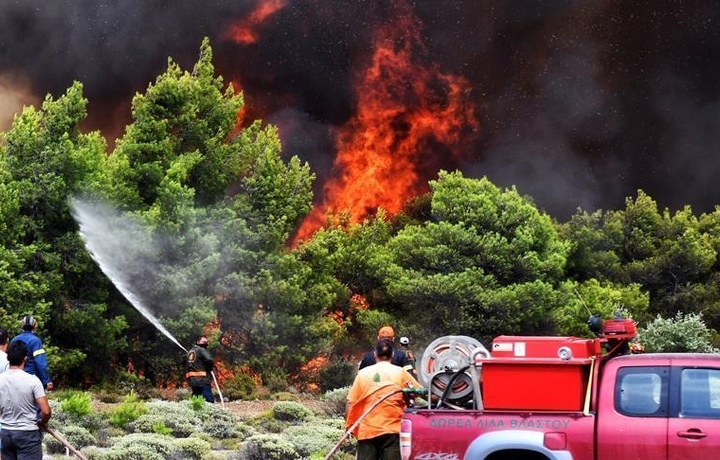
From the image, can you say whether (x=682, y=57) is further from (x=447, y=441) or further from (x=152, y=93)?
(x=447, y=441)

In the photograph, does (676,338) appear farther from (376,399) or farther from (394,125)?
(394,125)

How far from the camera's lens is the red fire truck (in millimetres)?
9219

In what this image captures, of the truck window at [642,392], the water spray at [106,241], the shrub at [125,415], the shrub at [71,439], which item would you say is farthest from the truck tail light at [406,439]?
the water spray at [106,241]

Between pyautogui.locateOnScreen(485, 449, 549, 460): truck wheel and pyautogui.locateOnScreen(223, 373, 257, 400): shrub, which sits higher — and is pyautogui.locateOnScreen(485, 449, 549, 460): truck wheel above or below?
below

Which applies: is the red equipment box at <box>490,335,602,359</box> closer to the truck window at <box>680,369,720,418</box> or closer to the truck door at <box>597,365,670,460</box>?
the truck door at <box>597,365,670,460</box>

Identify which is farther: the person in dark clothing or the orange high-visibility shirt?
the person in dark clothing

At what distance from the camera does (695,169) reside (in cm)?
7406

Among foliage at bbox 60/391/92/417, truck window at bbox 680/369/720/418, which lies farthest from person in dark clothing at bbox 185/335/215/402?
truck window at bbox 680/369/720/418

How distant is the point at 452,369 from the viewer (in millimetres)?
10430

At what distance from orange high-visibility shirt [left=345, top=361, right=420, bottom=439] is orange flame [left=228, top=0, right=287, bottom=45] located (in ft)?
207

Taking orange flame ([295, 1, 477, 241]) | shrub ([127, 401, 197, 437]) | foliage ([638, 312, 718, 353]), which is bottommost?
shrub ([127, 401, 197, 437])

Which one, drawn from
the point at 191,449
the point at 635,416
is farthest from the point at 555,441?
the point at 191,449

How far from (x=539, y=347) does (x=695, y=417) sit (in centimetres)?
Result: 155

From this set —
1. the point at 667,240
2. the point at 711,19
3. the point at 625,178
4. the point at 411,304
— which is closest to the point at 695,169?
the point at 625,178
